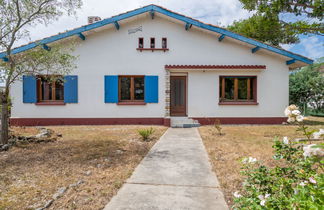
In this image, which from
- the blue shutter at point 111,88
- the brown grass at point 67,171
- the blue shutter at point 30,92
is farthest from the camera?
the blue shutter at point 111,88

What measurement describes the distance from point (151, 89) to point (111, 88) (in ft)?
6.91

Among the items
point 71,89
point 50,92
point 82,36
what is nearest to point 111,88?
point 71,89

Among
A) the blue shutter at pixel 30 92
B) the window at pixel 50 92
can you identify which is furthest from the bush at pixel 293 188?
the blue shutter at pixel 30 92

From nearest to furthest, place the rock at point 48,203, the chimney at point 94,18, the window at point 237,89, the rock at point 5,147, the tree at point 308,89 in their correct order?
the rock at point 48,203, the rock at point 5,147, the window at point 237,89, the chimney at point 94,18, the tree at point 308,89

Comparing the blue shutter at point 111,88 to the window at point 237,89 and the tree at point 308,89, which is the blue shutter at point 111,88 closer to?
the window at point 237,89

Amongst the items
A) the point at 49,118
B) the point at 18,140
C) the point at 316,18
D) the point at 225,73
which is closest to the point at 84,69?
the point at 49,118

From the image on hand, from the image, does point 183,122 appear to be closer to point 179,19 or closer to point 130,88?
point 130,88

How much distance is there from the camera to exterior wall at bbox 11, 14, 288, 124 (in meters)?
10.3

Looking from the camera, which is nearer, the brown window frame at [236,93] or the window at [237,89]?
the brown window frame at [236,93]

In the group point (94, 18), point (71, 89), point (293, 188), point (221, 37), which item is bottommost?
point (293, 188)

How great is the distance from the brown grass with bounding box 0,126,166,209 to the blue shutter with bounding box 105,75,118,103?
4.25m

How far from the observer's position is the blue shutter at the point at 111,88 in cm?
1026

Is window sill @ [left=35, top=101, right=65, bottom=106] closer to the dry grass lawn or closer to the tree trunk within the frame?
the tree trunk

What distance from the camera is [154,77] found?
1030cm
